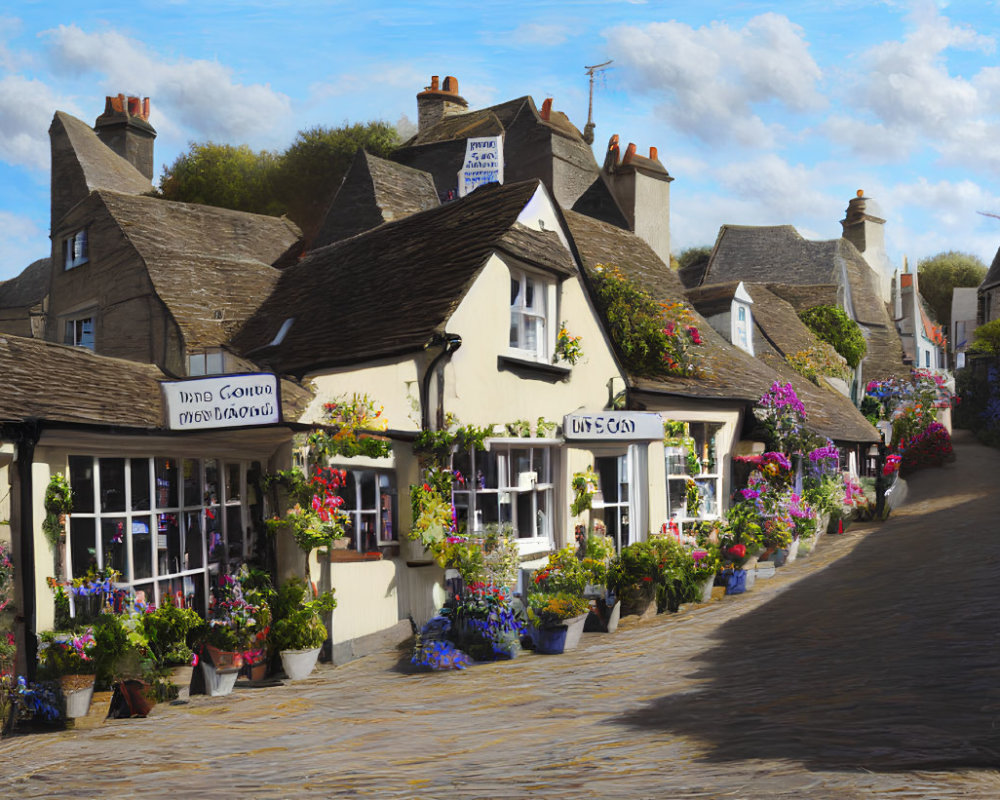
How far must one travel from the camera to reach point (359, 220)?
2133cm

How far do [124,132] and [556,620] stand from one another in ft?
98.6

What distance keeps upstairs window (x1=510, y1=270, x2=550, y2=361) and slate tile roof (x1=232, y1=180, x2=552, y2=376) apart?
1.27 feet

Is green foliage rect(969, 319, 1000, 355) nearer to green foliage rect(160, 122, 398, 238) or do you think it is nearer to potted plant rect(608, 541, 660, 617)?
green foliage rect(160, 122, 398, 238)

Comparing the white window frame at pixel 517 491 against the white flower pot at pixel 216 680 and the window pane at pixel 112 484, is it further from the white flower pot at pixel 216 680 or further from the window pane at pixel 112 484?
the window pane at pixel 112 484

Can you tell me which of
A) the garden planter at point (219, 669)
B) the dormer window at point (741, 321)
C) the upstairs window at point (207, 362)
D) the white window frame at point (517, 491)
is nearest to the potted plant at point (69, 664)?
the garden planter at point (219, 669)

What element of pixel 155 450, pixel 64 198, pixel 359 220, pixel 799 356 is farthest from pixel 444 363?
pixel 64 198

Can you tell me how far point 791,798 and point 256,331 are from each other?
43.3 feet

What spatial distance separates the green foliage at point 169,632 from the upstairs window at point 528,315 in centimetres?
603

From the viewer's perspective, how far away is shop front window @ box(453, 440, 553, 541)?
40.5 ft

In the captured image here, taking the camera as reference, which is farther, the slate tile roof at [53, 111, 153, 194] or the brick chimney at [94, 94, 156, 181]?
the brick chimney at [94, 94, 156, 181]

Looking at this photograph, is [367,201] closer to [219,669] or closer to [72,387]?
[72,387]

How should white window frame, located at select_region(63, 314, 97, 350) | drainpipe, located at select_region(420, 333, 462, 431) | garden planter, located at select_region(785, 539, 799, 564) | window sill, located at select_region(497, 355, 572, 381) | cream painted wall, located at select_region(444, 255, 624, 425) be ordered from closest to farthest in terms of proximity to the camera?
drainpipe, located at select_region(420, 333, 462, 431) < cream painted wall, located at select_region(444, 255, 624, 425) < window sill, located at select_region(497, 355, 572, 381) < garden planter, located at select_region(785, 539, 799, 564) < white window frame, located at select_region(63, 314, 97, 350)

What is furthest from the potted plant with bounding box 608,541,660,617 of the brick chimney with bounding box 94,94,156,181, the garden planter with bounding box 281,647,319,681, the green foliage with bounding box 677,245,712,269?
the green foliage with bounding box 677,245,712,269

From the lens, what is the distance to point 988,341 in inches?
1625
